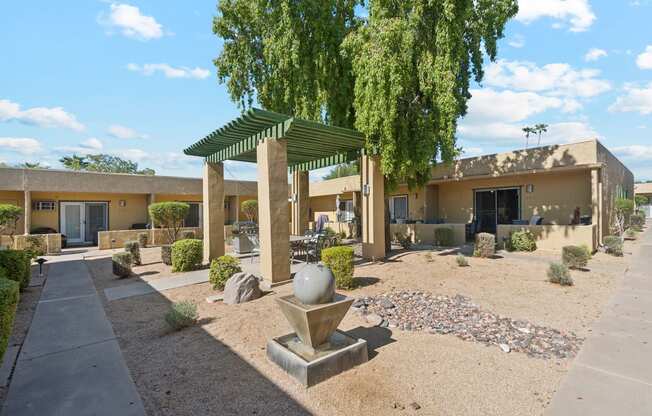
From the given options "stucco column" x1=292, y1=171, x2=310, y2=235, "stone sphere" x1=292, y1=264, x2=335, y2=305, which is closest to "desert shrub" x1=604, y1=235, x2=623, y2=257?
"stucco column" x1=292, y1=171, x2=310, y2=235

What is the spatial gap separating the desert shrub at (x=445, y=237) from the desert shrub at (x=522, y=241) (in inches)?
77.8

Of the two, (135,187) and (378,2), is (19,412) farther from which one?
(135,187)

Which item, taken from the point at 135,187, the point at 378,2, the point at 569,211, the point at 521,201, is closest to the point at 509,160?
the point at 521,201

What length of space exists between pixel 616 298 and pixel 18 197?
21987 mm

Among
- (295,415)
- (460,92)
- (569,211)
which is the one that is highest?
(460,92)

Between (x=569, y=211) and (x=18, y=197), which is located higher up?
(x=18, y=197)

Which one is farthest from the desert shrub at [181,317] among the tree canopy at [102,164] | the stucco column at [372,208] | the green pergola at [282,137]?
the tree canopy at [102,164]

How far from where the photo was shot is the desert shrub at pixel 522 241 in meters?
10.8

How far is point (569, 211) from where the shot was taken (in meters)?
12.0

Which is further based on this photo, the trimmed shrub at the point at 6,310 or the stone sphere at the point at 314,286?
the stone sphere at the point at 314,286

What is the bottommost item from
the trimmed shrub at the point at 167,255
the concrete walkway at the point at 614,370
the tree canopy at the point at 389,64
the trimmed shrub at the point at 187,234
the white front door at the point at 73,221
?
the concrete walkway at the point at 614,370

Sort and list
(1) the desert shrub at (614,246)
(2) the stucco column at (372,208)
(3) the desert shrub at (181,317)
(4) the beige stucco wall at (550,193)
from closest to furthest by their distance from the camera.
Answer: (3) the desert shrub at (181,317) < (2) the stucco column at (372,208) < (1) the desert shrub at (614,246) < (4) the beige stucco wall at (550,193)

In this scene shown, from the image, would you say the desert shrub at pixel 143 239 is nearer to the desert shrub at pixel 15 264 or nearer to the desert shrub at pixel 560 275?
the desert shrub at pixel 15 264

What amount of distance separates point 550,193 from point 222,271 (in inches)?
495
